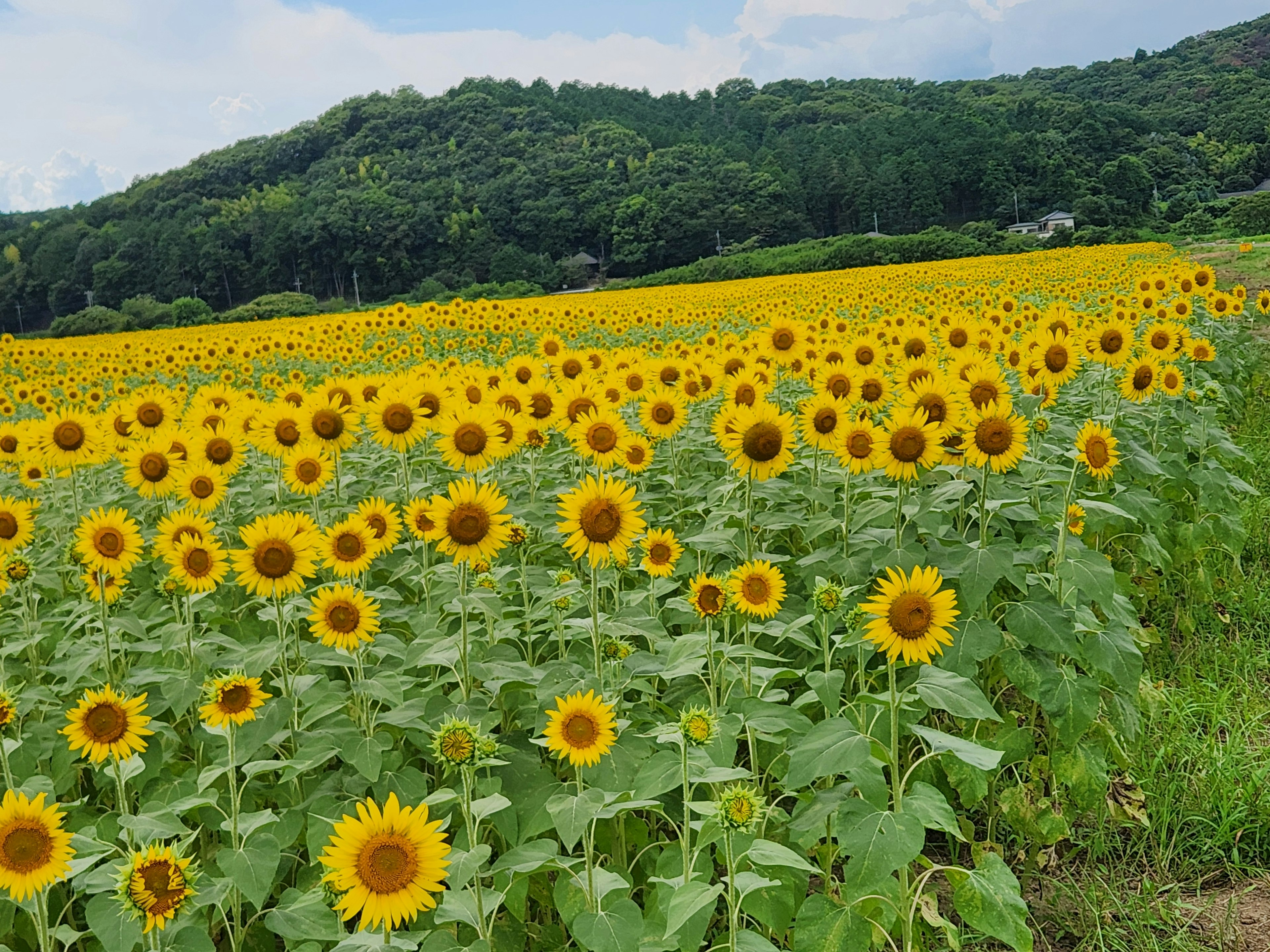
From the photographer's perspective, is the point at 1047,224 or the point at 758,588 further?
the point at 1047,224

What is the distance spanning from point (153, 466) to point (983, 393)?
150 inches

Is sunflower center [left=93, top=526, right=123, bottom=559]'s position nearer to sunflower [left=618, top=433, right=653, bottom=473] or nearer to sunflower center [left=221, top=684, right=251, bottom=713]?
sunflower center [left=221, top=684, right=251, bottom=713]

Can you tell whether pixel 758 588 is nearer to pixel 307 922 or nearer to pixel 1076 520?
pixel 307 922

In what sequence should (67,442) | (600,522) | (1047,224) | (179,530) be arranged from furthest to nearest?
(1047,224), (67,442), (179,530), (600,522)

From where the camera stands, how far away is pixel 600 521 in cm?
284

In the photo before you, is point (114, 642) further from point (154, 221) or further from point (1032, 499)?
point (154, 221)

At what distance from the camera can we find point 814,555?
3.48 metres

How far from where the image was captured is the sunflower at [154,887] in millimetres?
1887

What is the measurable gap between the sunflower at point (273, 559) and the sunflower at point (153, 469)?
1.58 m

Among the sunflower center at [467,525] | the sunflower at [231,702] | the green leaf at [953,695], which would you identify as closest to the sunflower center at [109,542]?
the sunflower at [231,702]

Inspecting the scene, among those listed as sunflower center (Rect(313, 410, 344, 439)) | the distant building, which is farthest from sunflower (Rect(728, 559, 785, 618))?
the distant building

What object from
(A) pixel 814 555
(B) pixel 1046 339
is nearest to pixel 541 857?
(A) pixel 814 555

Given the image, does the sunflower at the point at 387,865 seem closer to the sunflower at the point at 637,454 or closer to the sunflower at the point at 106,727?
the sunflower at the point at 106,727

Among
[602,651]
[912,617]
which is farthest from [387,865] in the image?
[912,617]
